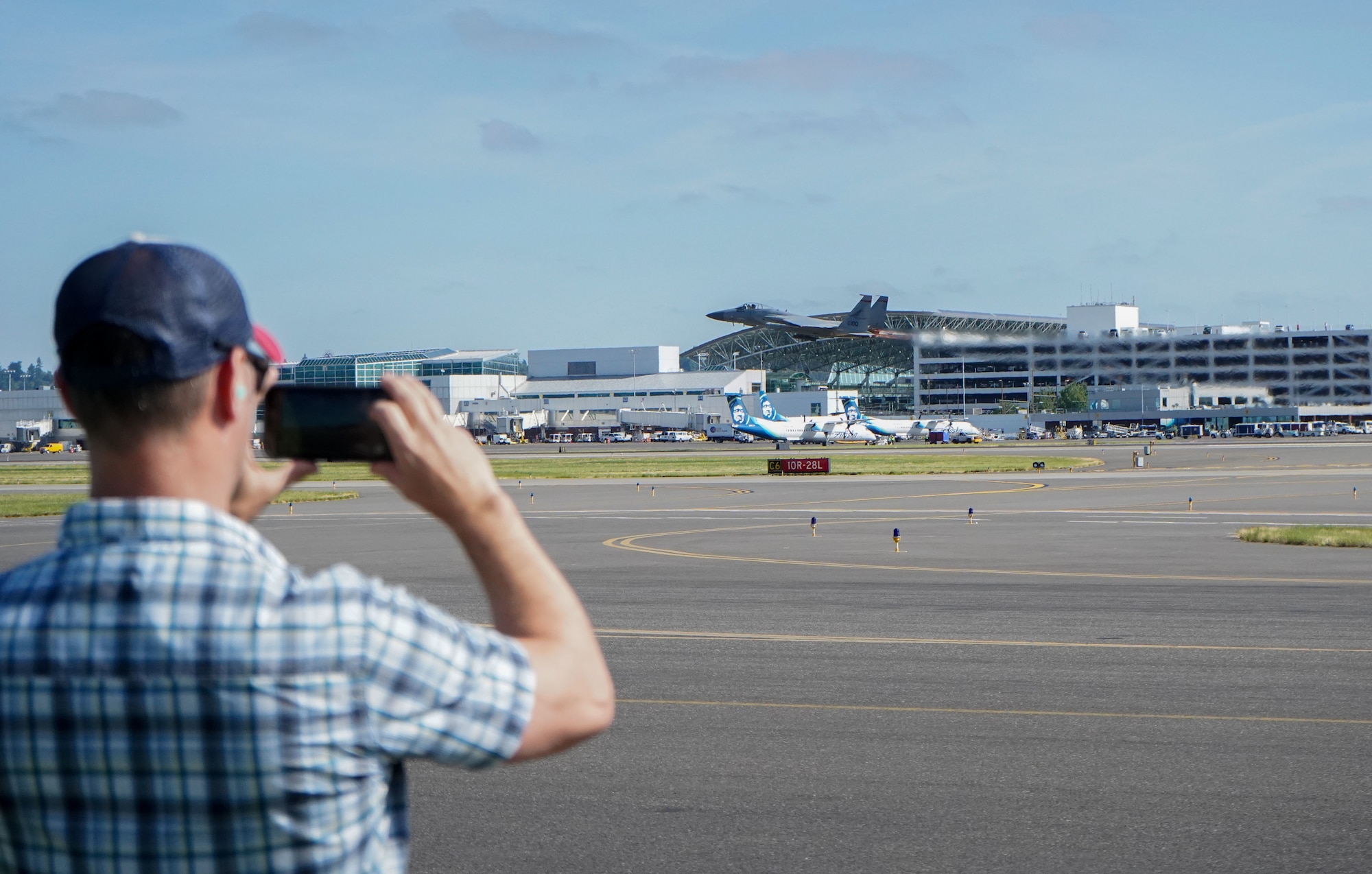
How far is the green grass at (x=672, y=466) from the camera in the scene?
63625 mm

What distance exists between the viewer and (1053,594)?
1767 centimetres

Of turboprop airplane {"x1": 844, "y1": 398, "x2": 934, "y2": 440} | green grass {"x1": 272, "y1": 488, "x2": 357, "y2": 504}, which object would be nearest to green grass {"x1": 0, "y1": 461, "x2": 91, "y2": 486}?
green grass {"x1": 272, "y1": 488, "x2": 357, "y2": 504}

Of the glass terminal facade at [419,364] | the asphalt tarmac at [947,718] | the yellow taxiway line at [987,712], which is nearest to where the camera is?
the asphalt tarmac at [947,718]

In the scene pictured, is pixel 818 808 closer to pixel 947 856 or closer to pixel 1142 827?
A: pixel 947 856

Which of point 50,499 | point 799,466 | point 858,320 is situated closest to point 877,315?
point 858,320

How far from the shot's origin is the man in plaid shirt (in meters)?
2.07

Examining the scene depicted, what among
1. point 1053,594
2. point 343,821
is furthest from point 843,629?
point 343,821

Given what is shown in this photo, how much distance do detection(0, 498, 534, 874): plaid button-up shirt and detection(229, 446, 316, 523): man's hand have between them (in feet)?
0.99

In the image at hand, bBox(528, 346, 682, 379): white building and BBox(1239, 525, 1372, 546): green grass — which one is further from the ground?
BBox(528, 346, 682, 379): white building

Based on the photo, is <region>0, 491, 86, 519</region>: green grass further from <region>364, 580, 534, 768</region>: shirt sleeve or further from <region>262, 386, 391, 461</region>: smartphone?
<region>364, 580, 534, 768</region>: shirt sleeve

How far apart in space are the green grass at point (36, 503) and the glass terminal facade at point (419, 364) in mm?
94982

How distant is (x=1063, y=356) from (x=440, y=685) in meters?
144

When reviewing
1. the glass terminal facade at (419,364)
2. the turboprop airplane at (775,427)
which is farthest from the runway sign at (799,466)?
the glass terminal facade at (419,364)

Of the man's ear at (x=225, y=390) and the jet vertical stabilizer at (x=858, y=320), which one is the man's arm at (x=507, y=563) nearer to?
the man's ear at (x=225, y=390)
